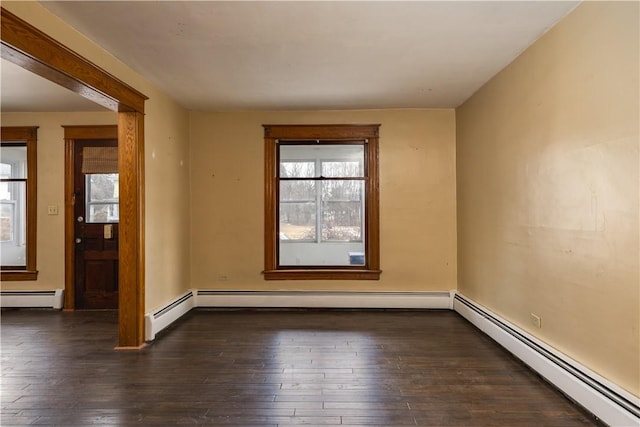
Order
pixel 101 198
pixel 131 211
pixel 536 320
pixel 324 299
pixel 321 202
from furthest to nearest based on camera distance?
pixel 321 202 < pixel 101 198 < pixel 324 299 < pixel 131 211 < pixel 536 320

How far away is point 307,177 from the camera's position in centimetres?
518

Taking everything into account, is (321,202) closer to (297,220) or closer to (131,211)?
(297,220)

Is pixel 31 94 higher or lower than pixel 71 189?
higher

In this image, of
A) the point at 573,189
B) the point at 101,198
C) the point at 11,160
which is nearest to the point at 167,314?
the point at 101,198

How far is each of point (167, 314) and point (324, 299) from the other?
6.51 ft

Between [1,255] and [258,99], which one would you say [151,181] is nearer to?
[258,99]

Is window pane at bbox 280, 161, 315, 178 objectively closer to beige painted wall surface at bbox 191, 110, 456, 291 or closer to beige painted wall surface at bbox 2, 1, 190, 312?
beige painted wall surface at bbox 191, 110, 456, 291

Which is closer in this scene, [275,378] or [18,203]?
[275,378]

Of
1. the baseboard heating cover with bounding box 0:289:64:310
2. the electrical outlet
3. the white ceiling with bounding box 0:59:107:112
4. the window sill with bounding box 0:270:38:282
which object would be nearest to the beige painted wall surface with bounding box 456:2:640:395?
the electrical outlet

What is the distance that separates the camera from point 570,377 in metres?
2.54

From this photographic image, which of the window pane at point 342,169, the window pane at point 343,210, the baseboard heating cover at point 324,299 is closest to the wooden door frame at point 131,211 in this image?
the baseboard heating cover at point 324,299

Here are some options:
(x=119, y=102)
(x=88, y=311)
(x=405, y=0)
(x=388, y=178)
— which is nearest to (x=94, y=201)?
(x=88, y=311)

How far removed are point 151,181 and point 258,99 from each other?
160 centimetres

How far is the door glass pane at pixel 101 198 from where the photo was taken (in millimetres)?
5238
